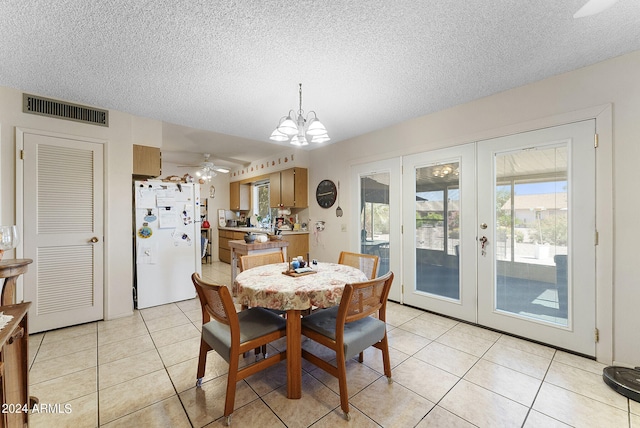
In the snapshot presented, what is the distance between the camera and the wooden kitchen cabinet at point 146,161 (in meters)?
3.22

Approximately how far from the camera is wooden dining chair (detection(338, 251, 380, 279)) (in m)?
2.44

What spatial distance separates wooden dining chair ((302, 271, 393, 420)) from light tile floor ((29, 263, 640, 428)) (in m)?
0.22

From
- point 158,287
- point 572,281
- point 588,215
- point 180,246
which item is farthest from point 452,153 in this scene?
point 158,287

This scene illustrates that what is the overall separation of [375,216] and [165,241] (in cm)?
290

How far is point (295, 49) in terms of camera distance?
1.89 meters

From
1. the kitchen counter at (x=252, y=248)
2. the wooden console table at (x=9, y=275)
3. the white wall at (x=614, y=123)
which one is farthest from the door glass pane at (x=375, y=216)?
the wooden console table at (x=9, y=275)

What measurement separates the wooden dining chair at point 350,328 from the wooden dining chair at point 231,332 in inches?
10.2

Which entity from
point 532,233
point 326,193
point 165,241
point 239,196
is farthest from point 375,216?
point 239,196

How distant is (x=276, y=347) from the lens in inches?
94.1

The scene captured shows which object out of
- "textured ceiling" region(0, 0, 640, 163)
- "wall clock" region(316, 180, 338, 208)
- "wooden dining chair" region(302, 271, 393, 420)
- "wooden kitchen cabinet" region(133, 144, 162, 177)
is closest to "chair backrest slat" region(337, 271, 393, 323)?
"wooden dining chair" region(302, 271, 393, 420)

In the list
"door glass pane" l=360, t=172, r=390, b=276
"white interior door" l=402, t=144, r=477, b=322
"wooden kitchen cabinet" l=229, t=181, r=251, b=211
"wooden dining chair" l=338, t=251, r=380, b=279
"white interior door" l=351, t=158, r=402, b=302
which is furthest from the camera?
"wooden kitchen cabinet" l=229, t=181, r=251, b=211

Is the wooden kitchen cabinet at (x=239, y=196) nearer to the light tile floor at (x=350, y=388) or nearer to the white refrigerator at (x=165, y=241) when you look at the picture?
the white refrigerator at (x=165, y=241)

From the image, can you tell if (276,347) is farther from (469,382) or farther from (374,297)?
(469,382)

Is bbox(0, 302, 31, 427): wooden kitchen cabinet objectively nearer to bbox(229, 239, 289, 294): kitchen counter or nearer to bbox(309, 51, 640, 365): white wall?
bbox(229, 239, 289, 294): kitchen counter
